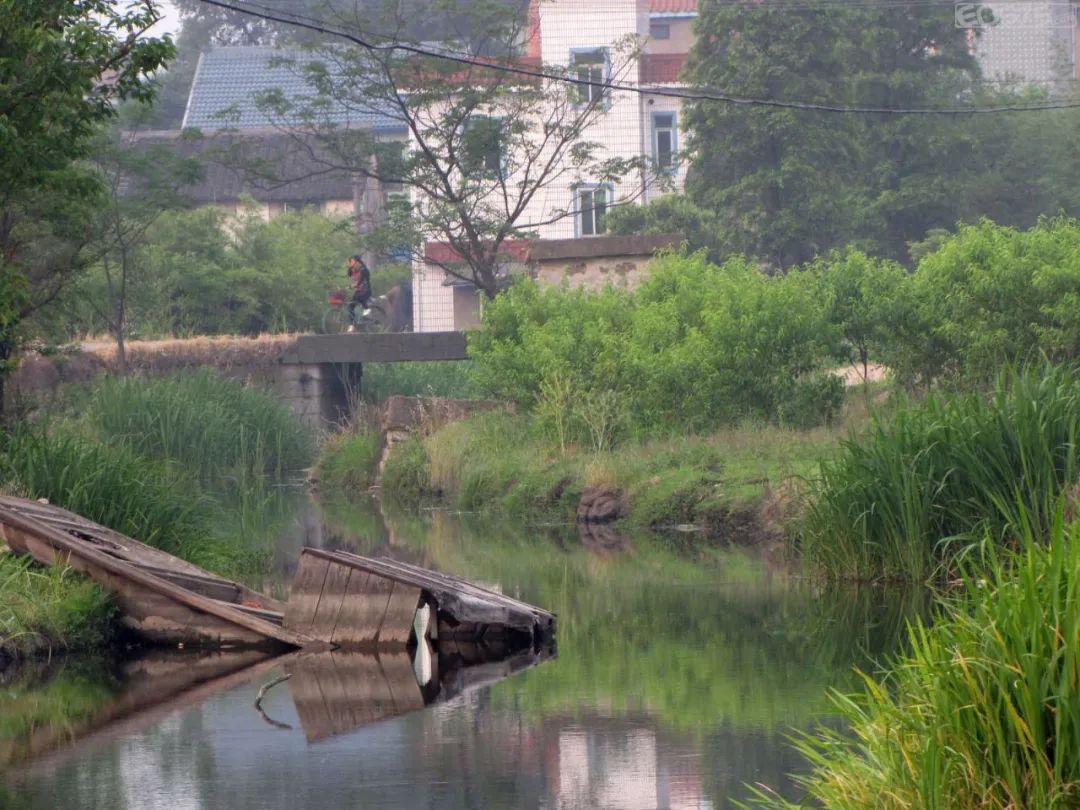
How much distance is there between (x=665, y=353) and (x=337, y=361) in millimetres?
10802

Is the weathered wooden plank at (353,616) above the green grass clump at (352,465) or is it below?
above

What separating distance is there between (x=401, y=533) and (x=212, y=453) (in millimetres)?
7843

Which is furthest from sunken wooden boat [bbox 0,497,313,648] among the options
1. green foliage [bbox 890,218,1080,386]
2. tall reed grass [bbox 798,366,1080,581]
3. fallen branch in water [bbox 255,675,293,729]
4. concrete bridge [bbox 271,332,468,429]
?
concrete bridge [bbox 271,332,468,429]

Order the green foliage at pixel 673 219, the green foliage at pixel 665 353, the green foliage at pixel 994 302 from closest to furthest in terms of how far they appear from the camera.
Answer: the green foliage at pixel 994 302 < the green foliage at pixel 665 353 < the green foliage at pixel 673 219

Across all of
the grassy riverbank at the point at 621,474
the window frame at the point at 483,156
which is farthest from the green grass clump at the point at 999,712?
A: the window frame at the point at 483,156

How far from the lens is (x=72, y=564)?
45.1 feet

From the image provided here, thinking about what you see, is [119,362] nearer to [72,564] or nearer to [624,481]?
[624,481]

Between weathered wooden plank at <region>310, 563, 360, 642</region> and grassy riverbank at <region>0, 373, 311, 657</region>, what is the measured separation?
5.42 ft

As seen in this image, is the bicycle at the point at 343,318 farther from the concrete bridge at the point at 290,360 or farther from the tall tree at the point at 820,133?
the tall tree at the point at 820,133

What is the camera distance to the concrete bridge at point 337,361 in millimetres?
33375

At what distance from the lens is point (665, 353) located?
2552cm

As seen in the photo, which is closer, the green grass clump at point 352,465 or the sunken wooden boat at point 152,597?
the sunken wooden boat at point 152,597

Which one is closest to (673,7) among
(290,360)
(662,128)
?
(662,128)

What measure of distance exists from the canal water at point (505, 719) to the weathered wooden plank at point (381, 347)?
16.9 m
